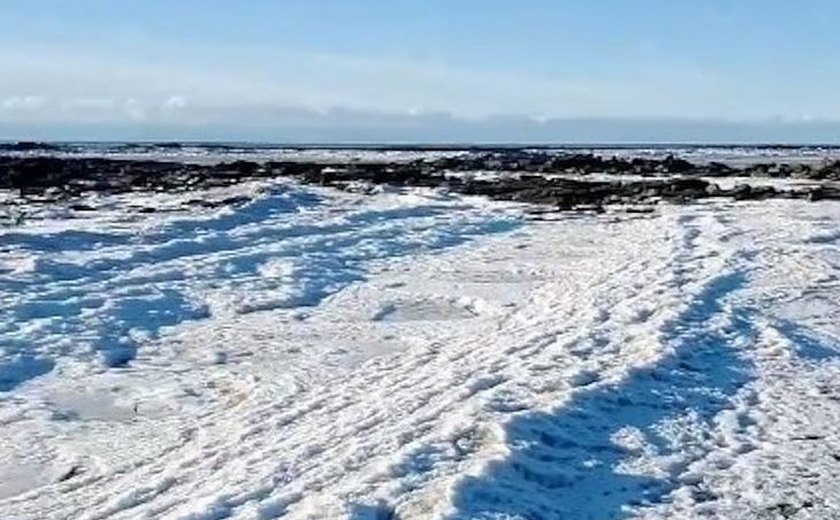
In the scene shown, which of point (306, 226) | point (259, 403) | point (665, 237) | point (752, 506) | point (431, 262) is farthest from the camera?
point (306, 226)

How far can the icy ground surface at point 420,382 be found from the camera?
251 inches

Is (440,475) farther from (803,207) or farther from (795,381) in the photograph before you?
(803,207)

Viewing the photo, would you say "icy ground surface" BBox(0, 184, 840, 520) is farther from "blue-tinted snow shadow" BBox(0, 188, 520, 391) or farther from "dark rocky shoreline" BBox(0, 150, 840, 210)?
"dark rocky shoreline" BBox(0, 150, 840, 210)

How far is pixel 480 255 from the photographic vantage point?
1972 cm

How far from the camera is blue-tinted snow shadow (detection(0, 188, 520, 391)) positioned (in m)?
12.1

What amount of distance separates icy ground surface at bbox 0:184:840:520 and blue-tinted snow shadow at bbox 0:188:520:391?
0.25ft

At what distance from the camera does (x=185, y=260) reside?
59.4 feet

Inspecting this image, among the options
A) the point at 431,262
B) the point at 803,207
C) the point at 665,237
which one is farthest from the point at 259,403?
the point at 803,207

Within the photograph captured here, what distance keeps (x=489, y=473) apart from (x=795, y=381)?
3.69 metres

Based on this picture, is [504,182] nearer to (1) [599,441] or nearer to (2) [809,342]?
(2) [809,342]

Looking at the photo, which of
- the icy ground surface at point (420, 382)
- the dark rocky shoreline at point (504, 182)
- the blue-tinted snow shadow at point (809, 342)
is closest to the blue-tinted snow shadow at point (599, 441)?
the icy ground surface at point (420, 382)

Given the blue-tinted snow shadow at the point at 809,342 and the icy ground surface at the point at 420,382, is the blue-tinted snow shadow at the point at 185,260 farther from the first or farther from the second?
the blue-tinted snow shadow at the point at 809,342

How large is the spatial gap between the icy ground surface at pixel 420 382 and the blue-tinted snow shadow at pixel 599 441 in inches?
0.9

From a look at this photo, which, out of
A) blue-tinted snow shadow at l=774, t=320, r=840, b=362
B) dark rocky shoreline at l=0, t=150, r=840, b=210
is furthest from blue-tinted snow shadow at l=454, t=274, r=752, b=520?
dark rocky shoreline at l=0, t=150, r=840, b=210
